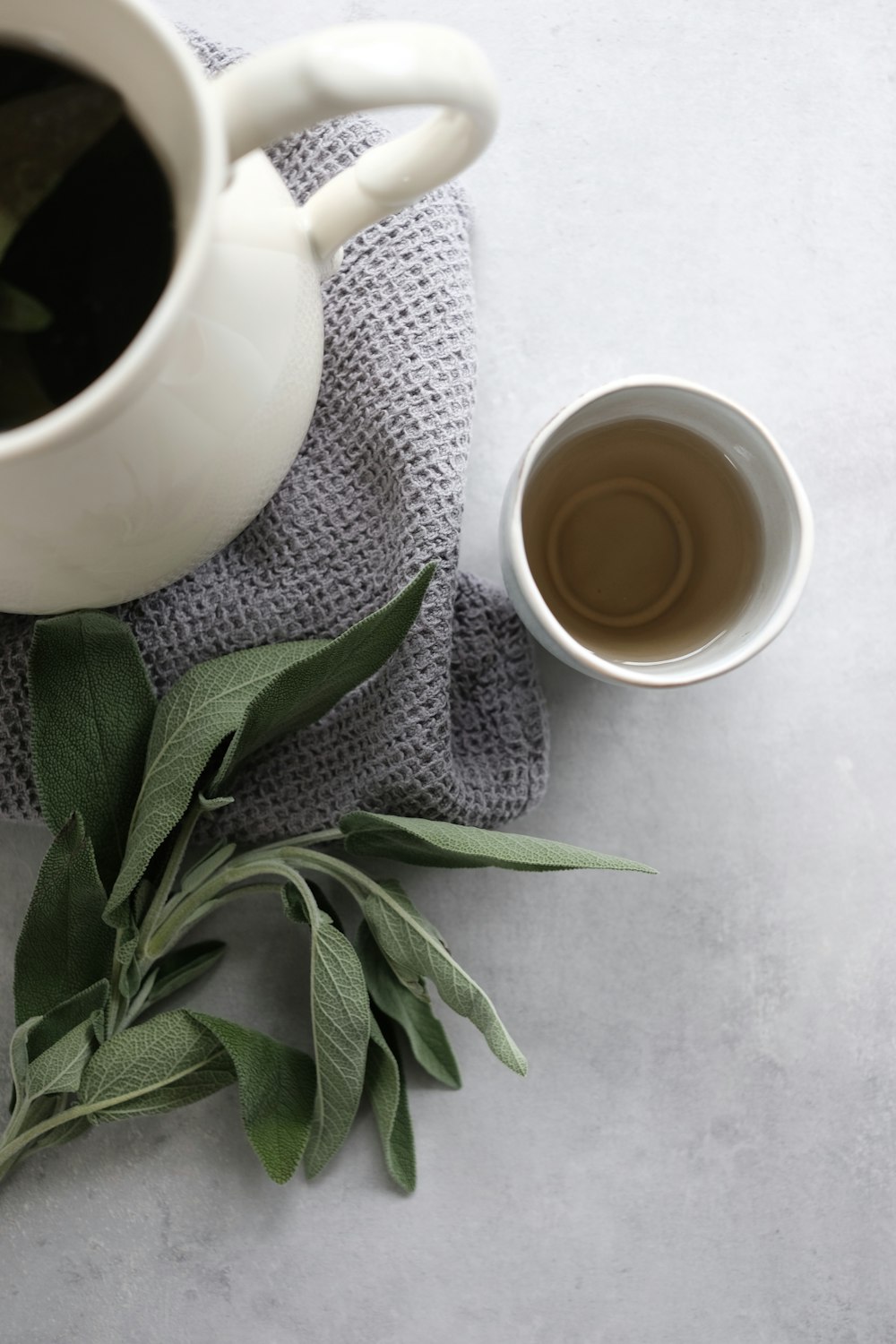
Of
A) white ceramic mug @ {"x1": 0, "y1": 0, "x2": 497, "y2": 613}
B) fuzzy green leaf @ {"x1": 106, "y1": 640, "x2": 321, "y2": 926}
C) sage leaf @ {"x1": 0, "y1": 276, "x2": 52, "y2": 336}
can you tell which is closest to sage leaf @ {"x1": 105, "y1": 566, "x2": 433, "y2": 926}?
fuzzy green leaf @ {"x1": 106, "y1": 640, "x2": 321, "y2": 926}

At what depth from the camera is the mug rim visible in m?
0.33

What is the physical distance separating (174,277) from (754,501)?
1.28 ft

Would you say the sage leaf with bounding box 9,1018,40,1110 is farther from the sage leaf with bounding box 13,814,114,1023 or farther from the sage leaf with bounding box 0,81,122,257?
the sage leaf with bounding box 0,81,122,257

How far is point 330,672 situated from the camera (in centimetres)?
56

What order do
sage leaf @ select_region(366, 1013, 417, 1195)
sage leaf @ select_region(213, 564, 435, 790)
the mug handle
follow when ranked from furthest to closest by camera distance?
sage leaf @ select_region(366, 1013, 417, 1195) → sage leaf @ select_region(213, 564, 435, 790) → the mug handle

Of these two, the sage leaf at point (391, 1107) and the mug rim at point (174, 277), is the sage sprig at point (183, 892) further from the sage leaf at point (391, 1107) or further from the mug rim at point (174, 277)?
the mug rim at point (174, 277)

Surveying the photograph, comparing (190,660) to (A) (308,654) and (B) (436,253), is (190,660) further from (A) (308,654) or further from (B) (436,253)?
(B) (436,253)

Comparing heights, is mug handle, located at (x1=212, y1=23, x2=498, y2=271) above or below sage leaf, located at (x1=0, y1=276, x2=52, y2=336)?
above

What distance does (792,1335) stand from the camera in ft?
2.50

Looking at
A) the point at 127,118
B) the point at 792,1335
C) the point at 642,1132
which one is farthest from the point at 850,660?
the point at 127,118

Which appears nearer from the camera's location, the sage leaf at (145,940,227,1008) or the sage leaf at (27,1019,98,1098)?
the sage leaf at (27,1019,98,1098)

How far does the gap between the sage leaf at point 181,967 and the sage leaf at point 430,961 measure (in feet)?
0.49

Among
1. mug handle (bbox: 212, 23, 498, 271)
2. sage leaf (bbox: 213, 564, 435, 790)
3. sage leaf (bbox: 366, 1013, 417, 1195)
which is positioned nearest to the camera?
mug handle (bbox: 212, 23, 498, 271)

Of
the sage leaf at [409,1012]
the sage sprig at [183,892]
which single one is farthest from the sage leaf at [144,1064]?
the sage leaf at [409,1012]
